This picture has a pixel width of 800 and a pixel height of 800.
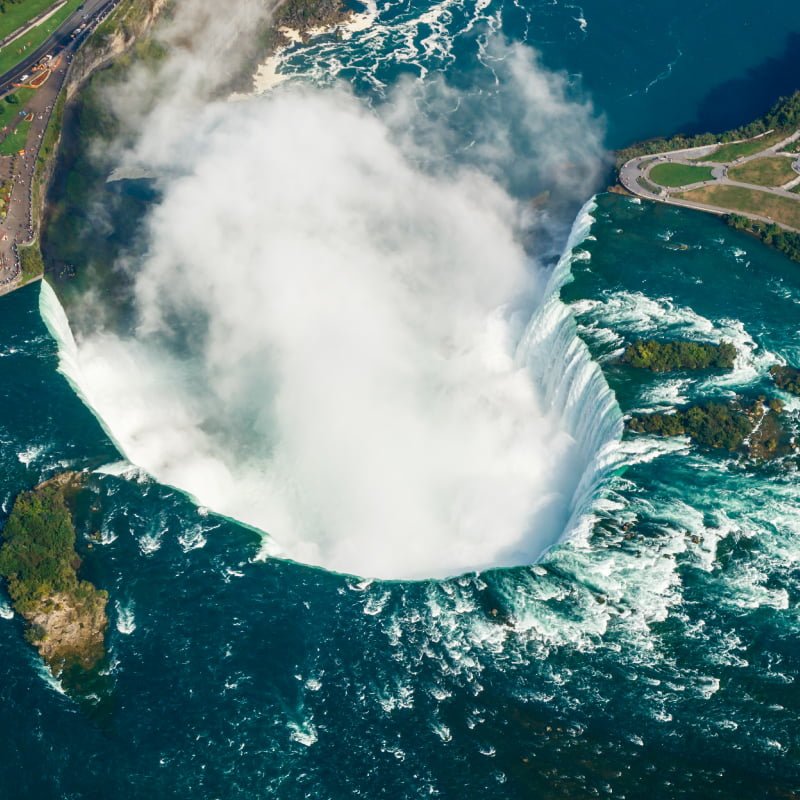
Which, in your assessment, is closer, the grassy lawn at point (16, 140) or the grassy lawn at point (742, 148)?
the grassy lawn at point (16, 140)

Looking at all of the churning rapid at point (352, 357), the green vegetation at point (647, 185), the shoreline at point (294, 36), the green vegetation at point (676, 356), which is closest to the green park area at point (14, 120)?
the churning rapid at point (352, 357)

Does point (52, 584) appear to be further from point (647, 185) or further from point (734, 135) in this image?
point (734, 135)

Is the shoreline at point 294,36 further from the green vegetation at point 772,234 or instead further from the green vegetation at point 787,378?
the green vegetation at point 787,378

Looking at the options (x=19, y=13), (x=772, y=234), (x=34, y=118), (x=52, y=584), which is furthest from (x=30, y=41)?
(x=772, y=234)

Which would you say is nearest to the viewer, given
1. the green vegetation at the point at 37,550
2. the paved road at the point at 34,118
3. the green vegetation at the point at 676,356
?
the green vegetation at the point at 37,550

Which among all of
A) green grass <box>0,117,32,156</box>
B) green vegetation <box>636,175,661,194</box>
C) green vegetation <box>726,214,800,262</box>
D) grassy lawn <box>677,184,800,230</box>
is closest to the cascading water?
green vegetation <box>636,175,661,194</box>

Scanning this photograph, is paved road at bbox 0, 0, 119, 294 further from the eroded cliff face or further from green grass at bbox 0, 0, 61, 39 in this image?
green grass at bbox 0, 0, 61, 39

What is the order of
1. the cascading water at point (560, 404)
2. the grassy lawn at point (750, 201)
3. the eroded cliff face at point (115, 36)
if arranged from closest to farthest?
the cascading water at point (560, 404) → the grassy lawn at point (750, 201) → the eroded cliff face at point (115, 36)
